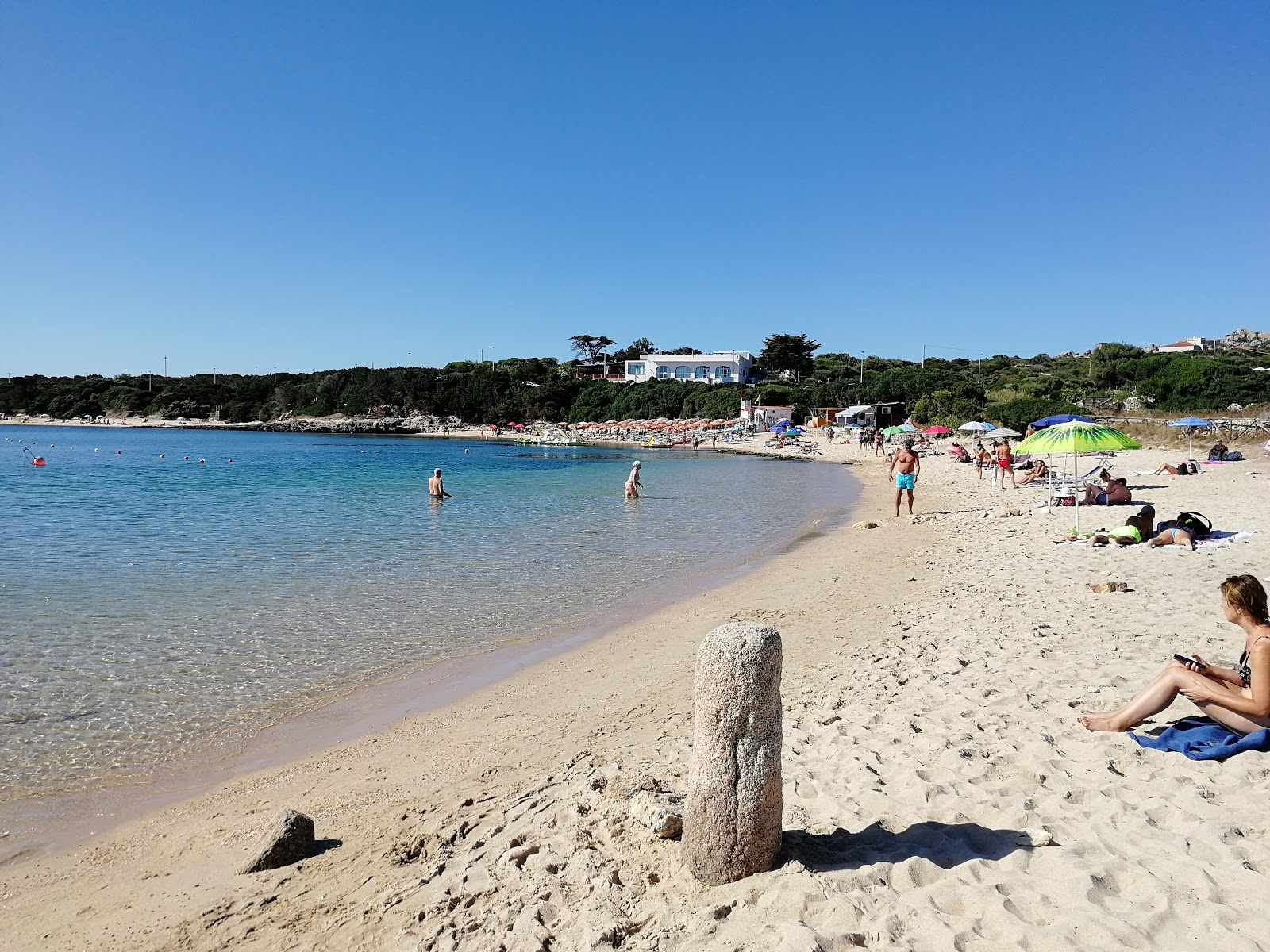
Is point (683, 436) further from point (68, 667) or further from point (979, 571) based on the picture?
point (68, 667)

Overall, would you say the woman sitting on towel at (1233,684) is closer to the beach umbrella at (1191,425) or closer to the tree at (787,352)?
the beach umbrella at (1191,425)

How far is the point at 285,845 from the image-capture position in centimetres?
387

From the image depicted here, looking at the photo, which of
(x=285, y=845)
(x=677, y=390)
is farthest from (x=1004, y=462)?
(x=677, y=390)

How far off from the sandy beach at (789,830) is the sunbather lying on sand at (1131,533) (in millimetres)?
3719

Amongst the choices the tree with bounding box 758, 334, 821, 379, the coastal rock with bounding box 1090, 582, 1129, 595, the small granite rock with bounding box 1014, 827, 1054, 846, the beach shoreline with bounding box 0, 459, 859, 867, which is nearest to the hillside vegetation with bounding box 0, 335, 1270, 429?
the tree with bounding box 758, 334, 821, 379

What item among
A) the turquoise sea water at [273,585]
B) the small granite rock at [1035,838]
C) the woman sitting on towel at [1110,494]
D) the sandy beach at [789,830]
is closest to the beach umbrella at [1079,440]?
the woman sitting on towel at [1110,494]

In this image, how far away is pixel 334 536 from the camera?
15.8 m

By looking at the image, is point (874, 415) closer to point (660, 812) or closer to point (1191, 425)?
→ point (1191, 425)

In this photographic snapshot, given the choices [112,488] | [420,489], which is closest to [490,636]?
[420,489]

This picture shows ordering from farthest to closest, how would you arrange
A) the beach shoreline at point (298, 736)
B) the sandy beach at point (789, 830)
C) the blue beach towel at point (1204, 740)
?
the beach shoreline at point (298, 736)
the blue beach towel at point (1204, 740)
the sandy beach at point (789, 830)

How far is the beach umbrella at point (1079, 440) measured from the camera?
12203mm

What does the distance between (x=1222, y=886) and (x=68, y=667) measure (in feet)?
28.2

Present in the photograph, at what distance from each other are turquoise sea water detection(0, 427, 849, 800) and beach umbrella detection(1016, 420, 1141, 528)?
520cm

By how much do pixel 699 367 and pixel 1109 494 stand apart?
81433 mm
